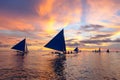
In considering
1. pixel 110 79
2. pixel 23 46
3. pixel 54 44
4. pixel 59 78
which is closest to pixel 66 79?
pixel 59 78

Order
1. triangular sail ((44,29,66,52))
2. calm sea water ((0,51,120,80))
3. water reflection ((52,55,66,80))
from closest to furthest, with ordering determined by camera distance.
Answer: calm sea water ((0,51,120,80)), water reflection ((52,55,66,80)), triangular sail ((44,29,66,52))

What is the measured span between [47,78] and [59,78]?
2117 millimetres

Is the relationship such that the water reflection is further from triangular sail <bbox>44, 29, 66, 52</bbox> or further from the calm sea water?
triangular sail <bbox>44, 29, 66, 52</bbox>

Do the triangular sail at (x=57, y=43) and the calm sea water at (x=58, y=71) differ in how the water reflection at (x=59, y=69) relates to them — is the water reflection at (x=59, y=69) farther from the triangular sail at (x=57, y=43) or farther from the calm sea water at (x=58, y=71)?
the triangular sail at (x=57, y=43)

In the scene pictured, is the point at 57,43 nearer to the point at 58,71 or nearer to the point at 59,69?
the point at 59,69

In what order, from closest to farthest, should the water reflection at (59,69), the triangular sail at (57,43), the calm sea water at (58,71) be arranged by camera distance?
the calm sea water at (58,71)
the water reflection at (59,69)
the triangular sail at (57,43)

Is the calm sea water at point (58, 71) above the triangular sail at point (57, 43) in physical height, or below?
below

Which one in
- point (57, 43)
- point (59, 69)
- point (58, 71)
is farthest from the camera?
point (57, 43)

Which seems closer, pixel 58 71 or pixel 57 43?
pixel 58 71

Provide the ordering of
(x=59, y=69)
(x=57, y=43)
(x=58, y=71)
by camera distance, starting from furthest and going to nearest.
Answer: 1. (x=57, y=43)
2. (x=59, y=69)
3. (x=58, y=71)

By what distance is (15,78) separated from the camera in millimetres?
36594

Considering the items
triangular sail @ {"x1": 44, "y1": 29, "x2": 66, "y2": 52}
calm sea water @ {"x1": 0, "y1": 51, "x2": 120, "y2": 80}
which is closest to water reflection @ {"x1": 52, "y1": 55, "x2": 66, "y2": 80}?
calm sea water @ {"x1": 0, "y1": 51, "x2": 120, "y2": 80}

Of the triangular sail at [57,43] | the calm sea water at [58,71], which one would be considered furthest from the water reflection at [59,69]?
the triangular sail at [57,43]

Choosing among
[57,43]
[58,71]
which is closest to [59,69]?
[58,71]
